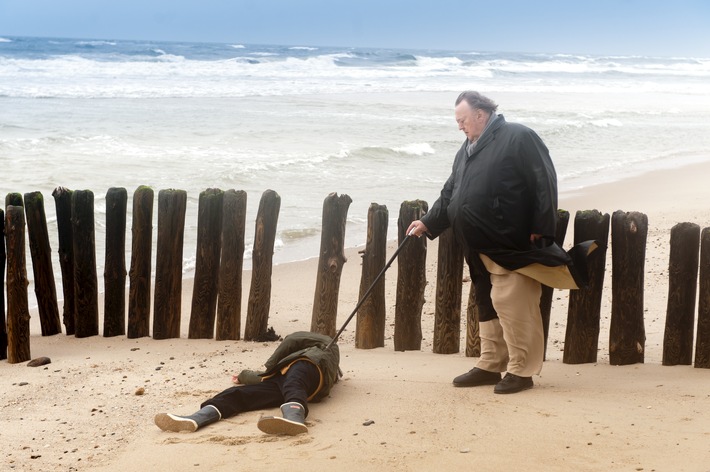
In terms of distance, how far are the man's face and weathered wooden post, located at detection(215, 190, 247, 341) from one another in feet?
6.38

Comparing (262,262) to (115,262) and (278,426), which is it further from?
(278,426)

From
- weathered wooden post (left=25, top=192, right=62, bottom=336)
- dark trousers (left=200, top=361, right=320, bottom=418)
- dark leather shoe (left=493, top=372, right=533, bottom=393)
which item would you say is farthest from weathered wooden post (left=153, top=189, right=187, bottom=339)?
dark leather shoe (left=493, top=372, right=533, bottom=393)

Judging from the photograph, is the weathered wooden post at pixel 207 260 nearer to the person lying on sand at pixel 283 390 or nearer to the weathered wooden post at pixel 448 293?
the person lying on sand at pixel 283 390

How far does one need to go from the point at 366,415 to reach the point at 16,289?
9.60ft

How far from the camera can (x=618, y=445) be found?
4008mm

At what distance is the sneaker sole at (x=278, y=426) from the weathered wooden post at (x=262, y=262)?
2118mm

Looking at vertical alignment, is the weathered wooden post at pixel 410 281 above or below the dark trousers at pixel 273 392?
above

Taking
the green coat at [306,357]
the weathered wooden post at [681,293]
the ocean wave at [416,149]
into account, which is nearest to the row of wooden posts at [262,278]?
the weathered wooden post at [681,293]

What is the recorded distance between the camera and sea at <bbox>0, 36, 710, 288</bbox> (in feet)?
45.0

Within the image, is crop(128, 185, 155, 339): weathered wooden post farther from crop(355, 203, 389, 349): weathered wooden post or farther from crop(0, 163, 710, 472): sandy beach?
crop(355, 203, 389, 349): weathered wooden post

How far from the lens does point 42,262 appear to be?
21.3 ft

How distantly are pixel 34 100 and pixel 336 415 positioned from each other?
27771 mm

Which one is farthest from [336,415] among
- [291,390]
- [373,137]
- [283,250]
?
[373,137]

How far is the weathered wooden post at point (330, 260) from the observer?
20.0 ft
